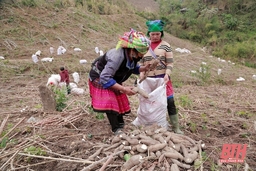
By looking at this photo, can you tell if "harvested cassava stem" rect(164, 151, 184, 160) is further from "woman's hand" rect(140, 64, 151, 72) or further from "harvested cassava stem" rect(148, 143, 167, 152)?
"woman's hand" rect(140, 64, 151, 72)

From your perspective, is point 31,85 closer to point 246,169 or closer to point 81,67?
point 81,67

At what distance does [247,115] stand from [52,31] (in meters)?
9.68

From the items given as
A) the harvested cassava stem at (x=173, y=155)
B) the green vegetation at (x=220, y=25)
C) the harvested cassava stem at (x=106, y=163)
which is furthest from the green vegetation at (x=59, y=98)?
the green vegetation at (x=220, y=25)

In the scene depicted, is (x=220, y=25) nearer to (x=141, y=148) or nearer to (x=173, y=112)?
(x=173, y=112)

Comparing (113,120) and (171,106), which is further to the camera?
(171,106)

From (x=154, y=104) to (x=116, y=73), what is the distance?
560 mm

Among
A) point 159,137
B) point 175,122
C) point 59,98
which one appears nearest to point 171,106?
point 175,122

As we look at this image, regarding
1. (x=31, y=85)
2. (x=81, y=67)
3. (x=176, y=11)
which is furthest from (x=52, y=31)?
(x=176, y=11)

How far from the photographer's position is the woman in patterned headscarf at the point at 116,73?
2244mm

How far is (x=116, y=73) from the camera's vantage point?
2.43 meters

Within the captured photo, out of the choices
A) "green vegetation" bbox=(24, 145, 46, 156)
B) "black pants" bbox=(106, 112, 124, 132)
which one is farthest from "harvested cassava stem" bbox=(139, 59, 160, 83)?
"green vegetation" bbox=(24, 145, 46, 156)

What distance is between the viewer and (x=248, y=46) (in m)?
15.4

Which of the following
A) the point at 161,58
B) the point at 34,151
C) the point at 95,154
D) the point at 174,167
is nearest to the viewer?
the point at 174,167

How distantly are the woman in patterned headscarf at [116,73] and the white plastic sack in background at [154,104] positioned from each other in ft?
0.61
